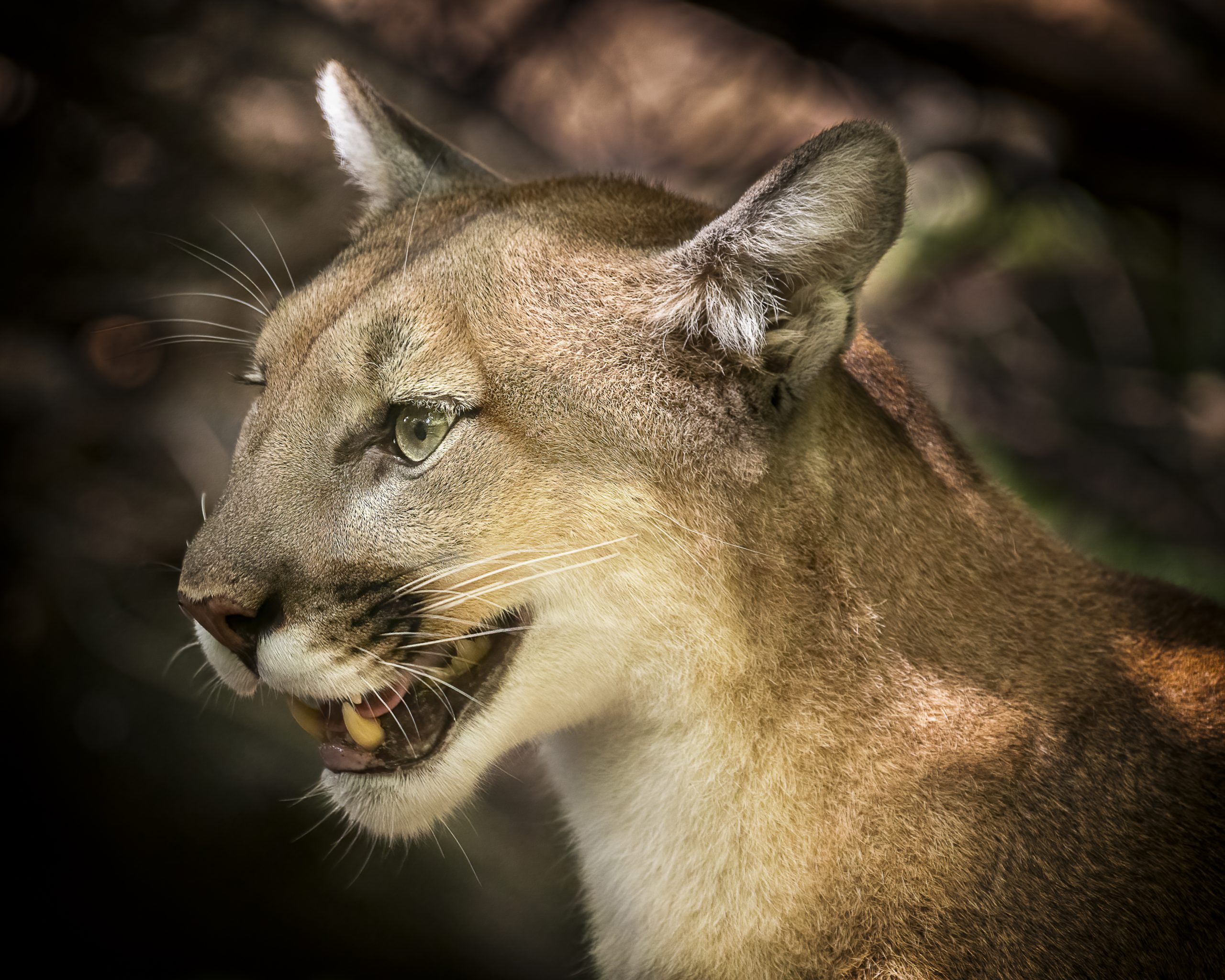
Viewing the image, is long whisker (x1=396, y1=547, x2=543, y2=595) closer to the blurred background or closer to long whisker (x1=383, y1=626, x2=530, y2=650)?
long whisker (x1=383, y1=626, x2=530, y2=650)

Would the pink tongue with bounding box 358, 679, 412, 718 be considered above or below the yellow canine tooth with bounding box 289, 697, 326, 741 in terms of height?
above

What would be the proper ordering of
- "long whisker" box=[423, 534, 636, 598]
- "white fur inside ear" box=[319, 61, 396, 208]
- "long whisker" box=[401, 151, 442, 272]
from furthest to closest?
"white fur inside ear" box=[319, 61, 396, 208] < "long whisker" box=[401, 151, 442, 272] < "long whisker" box=[423, 534, 636, 598]

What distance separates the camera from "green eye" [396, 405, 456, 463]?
200 cm

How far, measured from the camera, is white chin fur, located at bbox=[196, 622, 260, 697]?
6.63 feet

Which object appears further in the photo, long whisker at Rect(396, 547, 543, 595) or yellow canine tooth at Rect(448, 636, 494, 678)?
yellow canine tooth at Rect(448, 636, 494, 678)

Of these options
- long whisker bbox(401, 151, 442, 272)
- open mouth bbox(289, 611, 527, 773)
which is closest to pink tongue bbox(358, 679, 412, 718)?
open mouth bbox(289, 611, 527, 773)

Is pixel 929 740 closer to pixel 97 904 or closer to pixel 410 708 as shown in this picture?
pixel 410 708

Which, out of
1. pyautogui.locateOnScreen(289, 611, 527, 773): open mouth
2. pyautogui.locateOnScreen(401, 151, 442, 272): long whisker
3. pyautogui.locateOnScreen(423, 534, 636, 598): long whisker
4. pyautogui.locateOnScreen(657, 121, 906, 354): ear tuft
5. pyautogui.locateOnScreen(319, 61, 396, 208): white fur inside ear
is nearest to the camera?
pyautogui.locateOnScreen(657, 121, 906, 354): ear tuft

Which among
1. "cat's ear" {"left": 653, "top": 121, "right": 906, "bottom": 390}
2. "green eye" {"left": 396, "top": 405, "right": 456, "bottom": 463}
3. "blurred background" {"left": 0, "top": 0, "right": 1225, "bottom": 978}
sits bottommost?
"blurred background" {"left": 0, "top": 0, "right": 1225, "bottom": 978}

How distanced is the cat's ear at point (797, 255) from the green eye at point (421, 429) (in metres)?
0.48

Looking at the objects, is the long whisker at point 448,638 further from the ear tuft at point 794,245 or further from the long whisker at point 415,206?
the long whisker at point 415,206

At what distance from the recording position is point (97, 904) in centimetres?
367

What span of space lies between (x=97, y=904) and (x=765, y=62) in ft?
15.6

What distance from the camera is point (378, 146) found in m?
2.69
